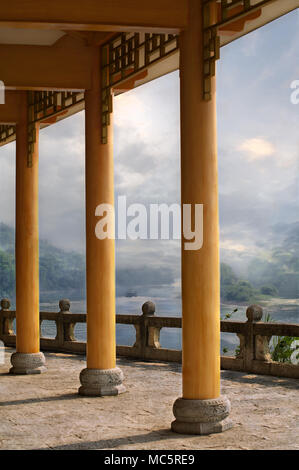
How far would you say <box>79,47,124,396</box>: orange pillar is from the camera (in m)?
7.78

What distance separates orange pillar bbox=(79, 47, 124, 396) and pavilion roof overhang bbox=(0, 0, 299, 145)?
1.20ft

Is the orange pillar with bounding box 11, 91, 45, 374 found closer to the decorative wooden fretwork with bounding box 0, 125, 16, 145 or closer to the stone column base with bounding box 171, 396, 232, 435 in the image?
the decorative wooden fretwork with bounding box 0, 125, 16, 145

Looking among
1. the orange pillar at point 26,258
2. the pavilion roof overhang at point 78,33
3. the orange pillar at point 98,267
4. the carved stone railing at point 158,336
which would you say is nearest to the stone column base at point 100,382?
the orange pillar at point 98,267

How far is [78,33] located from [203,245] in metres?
3.42

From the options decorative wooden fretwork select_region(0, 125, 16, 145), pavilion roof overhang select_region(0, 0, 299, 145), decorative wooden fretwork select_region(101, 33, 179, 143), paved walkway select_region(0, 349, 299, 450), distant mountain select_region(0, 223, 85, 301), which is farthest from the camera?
distant mountain select_region(0, 223, 85, 301)

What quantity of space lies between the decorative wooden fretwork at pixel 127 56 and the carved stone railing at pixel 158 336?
11.8 ft

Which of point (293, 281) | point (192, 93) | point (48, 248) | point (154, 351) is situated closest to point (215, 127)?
point (192, 93)

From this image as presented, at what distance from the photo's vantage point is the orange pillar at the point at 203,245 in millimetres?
5887

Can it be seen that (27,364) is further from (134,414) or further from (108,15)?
(108,15)

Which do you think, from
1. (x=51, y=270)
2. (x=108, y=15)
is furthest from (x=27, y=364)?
(x=51, y=270)

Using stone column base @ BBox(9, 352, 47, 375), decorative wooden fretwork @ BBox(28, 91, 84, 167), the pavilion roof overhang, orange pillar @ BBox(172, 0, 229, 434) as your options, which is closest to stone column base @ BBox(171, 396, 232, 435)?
orange pillar @ BBox(172, 0, 229, 434)

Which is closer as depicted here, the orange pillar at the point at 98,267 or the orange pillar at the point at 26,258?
the orange pillar at the point at 98,267

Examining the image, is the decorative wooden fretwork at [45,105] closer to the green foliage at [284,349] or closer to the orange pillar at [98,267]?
the orange pillar at [98,267]
